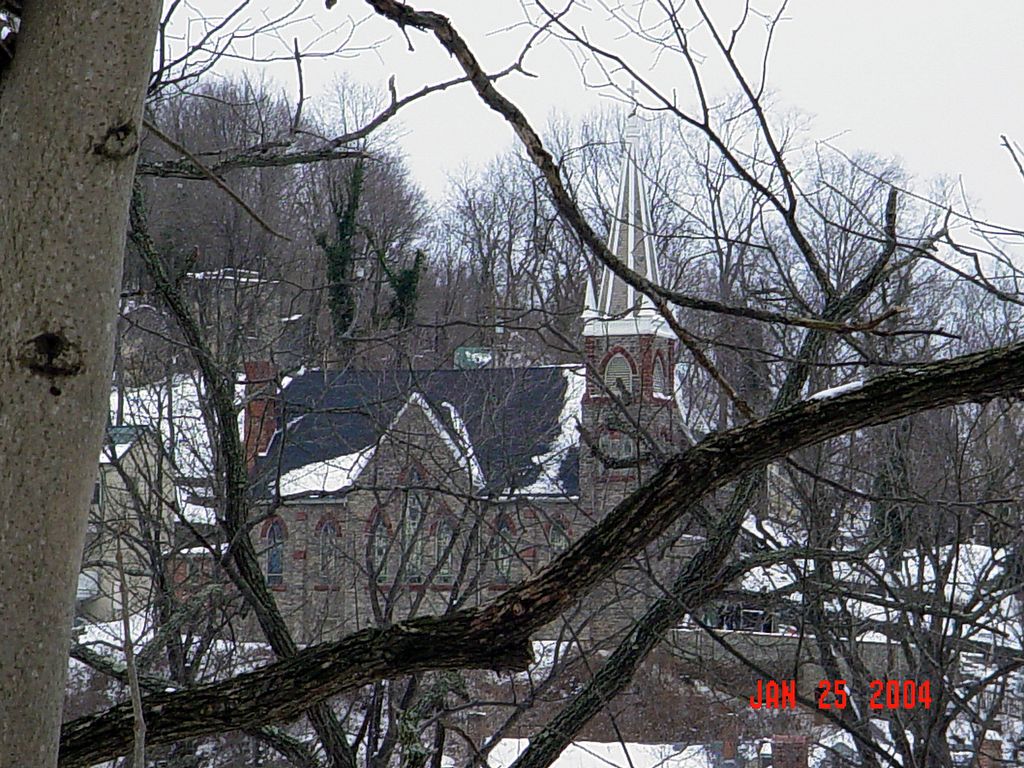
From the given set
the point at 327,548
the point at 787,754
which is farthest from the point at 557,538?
the point at 787,754

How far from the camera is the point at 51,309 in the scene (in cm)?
120

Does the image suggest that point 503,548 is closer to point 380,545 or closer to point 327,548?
point 327,548

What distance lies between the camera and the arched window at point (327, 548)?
15.7m

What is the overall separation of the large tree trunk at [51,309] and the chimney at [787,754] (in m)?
10.8

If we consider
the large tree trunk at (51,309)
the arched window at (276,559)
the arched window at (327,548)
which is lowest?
the arched window at (276,559)

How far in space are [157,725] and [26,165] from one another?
1319mm

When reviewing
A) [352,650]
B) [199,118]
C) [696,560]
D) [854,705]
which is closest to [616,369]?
[199,118]

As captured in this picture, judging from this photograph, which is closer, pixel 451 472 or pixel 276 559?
pixel 451 472

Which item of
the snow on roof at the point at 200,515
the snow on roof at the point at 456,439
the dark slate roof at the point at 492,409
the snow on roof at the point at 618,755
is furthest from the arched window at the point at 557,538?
the snow on roof at the point at 618,755

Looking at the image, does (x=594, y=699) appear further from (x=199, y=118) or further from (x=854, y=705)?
(x=199, y=118)

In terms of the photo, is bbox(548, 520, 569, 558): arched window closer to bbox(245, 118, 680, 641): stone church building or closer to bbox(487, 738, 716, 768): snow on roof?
bbox(245, 118, 680, 641): stone church building

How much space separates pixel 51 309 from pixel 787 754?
11.8 m

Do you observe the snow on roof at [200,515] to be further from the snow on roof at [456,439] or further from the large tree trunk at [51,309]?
the large tree trunk at [51,309]

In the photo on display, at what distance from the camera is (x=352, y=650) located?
2189 millimetres
